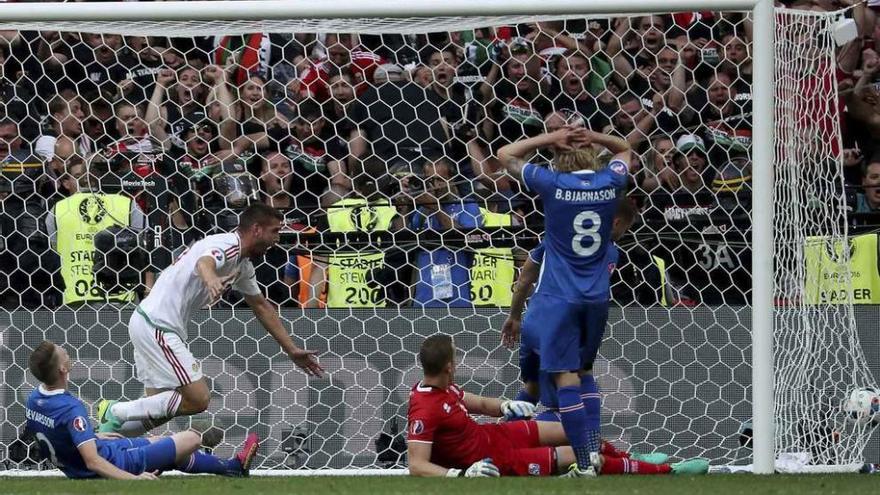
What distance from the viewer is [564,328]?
623cm

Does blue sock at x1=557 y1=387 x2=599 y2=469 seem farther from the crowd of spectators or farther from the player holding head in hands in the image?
the crowd of spectators

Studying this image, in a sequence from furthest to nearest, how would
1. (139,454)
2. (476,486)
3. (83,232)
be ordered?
(83,232)
(139,454)
(476,486)

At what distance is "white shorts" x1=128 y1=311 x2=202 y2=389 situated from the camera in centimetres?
692

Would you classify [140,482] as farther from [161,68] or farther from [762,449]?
[161,68]

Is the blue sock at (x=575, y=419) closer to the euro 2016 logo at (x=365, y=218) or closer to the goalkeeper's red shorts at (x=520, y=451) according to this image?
the goalkeeper's red shorts at (x=520, y=451)

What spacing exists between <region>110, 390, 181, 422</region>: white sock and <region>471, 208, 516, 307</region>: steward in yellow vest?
1.79 metres

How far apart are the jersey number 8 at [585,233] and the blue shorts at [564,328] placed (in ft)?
0.76

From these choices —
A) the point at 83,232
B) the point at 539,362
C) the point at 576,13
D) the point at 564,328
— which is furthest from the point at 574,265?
the point at 83,232

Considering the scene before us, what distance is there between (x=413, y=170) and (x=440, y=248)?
67cm

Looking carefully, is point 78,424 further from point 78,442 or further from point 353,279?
point 353,279

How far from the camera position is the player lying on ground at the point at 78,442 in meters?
6.36

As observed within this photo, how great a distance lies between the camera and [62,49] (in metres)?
9.22

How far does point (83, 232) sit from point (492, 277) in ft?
7.50

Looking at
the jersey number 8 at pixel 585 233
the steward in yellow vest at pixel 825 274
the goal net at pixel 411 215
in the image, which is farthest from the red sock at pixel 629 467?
the steward in yellow vest at pixel 825 274
